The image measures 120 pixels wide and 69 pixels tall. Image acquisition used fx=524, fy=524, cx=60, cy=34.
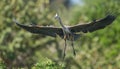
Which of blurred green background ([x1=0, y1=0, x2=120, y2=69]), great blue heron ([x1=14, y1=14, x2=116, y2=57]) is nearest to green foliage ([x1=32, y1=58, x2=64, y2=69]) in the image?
great blue heron ([x1=14, y1=14, x2=116, y2=57])

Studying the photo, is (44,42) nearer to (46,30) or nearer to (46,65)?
(46,30)

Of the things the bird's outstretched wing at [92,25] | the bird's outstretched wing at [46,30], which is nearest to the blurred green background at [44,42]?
the bird's outstretched wing at [46,30]

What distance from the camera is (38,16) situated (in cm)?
1227

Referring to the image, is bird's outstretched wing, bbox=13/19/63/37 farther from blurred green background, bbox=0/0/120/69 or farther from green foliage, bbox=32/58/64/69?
blurred green background, bbox=0/0/120/69

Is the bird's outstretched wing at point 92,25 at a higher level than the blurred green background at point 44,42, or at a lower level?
higher

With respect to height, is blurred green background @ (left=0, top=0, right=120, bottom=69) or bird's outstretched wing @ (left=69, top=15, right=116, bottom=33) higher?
bird's outstretched wing @ (left=69, top=15, right=116, bottom=33)

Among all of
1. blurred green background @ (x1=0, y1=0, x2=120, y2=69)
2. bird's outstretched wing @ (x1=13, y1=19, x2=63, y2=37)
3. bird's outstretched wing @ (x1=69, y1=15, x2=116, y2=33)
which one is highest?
bird's outstretched wing @ (x1=69, y1=15, x2=116, y2=33)

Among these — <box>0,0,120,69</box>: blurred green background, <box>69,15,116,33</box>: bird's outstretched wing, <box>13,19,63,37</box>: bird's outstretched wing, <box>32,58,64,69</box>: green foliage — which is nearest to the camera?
<box>32,58,64,69</box>: green foliage

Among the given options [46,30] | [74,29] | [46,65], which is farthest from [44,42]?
[46,65]

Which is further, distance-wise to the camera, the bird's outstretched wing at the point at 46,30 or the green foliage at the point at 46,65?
the bird's outstretched wing at the point at 46,30

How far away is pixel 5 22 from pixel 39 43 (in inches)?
37.8

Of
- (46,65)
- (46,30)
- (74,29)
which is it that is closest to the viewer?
(46,65)

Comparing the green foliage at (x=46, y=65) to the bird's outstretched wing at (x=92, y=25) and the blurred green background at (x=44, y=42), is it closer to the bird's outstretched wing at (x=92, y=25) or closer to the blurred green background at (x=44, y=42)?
the bird's outstretched wing at (x=92, y=25)

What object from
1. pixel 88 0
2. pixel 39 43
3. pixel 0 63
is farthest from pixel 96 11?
pixel 0 63
